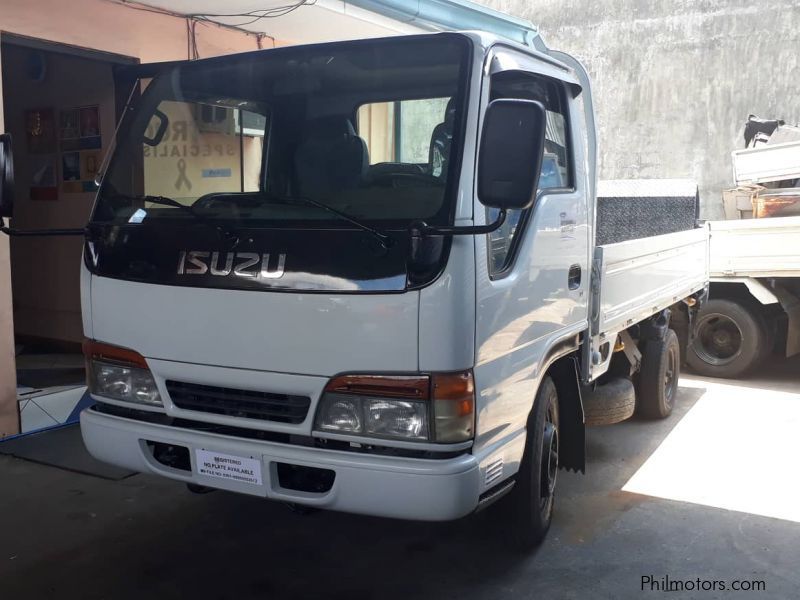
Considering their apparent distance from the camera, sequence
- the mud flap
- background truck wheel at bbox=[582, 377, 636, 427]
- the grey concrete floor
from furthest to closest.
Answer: background truck wheel at bbox=[582, 377, 636, 427] < the mud flap < the grey concrete floor

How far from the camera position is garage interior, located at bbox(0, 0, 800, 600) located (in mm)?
3436

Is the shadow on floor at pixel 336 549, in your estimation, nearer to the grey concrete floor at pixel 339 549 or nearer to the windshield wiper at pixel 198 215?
the grey concrete floor at pixel 339 549

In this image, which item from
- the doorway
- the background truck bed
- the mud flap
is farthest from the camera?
the doorway

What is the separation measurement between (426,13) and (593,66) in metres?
7.83

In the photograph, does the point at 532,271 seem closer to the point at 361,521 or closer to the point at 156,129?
the point at 361,521

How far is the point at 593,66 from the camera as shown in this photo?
14.6 metres

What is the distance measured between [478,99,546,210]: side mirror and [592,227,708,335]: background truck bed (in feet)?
4.86

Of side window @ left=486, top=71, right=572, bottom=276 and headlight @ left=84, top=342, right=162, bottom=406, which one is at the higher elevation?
side window @ left=486, top=71, right=572, bottom=276

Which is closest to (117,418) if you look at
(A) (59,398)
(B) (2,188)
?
(B) (2,188)

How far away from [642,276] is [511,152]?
2479 millimetres

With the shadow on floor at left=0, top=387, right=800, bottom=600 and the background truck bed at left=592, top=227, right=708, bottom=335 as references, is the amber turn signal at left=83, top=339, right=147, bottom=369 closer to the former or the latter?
the shadow on floor at left=0, top=387, right=800, bottom=600

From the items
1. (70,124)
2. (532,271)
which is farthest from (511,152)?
(70,124)

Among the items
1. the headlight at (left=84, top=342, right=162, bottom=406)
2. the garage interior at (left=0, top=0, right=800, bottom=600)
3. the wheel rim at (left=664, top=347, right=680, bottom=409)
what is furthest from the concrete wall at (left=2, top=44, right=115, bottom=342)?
the wheel rim at (left=664, top=347, right=680, bottom=409)

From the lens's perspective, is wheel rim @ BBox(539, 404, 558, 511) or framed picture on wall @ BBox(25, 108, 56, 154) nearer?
wheel rim @ BBox(539, 404, 558, 511)
